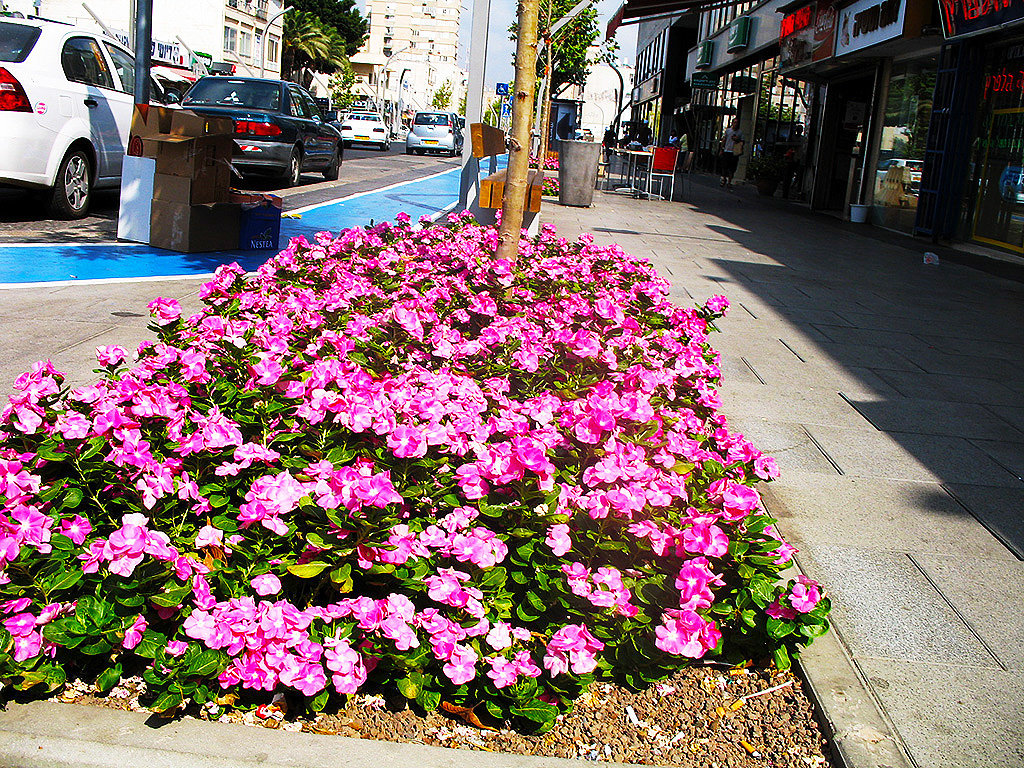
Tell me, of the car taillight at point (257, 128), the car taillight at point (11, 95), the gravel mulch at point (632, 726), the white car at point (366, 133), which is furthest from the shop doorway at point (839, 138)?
the white car at point (366, 133)

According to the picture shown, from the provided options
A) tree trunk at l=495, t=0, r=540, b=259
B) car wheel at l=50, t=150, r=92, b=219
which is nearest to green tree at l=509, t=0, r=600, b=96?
car wheel at l=50, t=150, r=92, b=219

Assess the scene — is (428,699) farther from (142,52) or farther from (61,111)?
(142,52)

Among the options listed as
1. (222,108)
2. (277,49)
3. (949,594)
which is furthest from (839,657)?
(277,49)

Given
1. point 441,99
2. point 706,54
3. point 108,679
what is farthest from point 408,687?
point 441,99

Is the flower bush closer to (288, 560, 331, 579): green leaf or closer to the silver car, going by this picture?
(288, 560, 331, 579): green leaf

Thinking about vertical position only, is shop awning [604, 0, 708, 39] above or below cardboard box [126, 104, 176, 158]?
above

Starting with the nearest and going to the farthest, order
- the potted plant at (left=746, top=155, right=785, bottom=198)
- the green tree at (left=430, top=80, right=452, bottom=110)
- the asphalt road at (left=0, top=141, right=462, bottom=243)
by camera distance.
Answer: the asphalt road at (left=0, top=141, right=462, bottom=243)
the potted plant at (left=746, top=155, right=785, bottom=198)
the green tree at (left=430, top=80, right=452, bottom=110)

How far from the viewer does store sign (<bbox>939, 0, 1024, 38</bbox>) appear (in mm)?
12552

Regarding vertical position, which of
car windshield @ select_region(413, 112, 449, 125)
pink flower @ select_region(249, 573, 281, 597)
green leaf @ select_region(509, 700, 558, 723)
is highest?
car windshield @ select_region(413, 112, 449, 125)

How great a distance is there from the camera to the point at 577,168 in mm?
16312

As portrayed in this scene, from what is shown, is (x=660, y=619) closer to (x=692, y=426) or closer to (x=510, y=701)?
(x=510, y=701)

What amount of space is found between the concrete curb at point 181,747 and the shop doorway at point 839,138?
2081cm

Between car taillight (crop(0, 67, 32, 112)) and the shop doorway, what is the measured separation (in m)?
16.7

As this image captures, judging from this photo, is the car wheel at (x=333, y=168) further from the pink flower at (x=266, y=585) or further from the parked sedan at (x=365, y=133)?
the parked sedan at (x=365, y=133)
